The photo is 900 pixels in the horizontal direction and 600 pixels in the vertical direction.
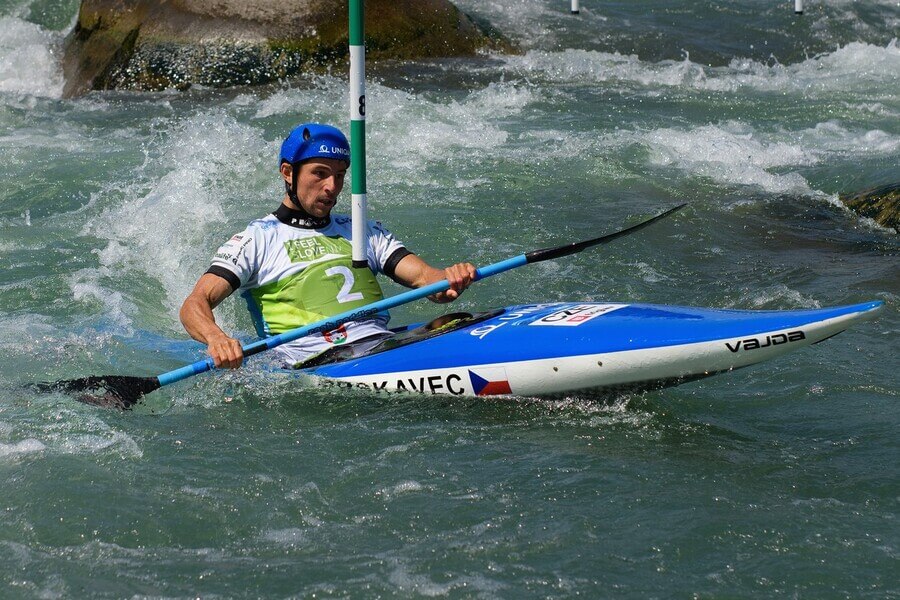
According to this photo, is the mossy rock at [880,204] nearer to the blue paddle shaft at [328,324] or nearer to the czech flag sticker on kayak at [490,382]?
the blue paddle shaft at [328,324]

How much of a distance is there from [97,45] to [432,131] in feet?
15.5

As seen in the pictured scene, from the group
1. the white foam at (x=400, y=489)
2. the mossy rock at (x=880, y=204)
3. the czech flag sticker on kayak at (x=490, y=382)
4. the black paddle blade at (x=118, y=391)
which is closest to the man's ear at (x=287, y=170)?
the black paddle blade at (x=118, y=391)

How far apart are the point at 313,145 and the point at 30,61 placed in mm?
9432

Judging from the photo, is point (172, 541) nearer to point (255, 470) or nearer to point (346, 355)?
point (255, 470)

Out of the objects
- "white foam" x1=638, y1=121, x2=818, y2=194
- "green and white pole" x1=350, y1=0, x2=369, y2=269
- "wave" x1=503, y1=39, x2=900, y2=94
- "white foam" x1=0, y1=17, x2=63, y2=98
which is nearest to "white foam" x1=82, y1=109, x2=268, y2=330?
"green and white pole" x1=350, y1=0, x2=369, y2=269

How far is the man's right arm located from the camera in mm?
4570

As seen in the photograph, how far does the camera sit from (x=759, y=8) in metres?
15.9

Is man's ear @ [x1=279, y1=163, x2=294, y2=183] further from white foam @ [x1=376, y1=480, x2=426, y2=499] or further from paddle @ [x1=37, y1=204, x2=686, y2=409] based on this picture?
white foam @ [x1=376, y1=480, x2=426, y2=499]

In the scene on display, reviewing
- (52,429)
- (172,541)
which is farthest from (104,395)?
(172,541)

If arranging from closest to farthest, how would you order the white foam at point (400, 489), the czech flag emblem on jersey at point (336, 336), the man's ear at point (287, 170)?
the white foam at point (400, 489), the man's ear at point (287, 170), the czech flag emblem on jersey at point (336, 336)

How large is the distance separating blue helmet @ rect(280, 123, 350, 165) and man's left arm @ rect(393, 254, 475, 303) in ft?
1.98

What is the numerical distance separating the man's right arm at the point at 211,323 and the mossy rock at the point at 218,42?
7153 millimetres

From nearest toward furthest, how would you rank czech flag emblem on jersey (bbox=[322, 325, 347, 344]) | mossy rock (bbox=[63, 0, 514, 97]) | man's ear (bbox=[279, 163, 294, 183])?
1. man's ear (bbox=[279, 163, 294, 183])
2. czech flag emblem on jersey (bbox=[322, 325, 347, 344])
3. mossy rock (bbox=[63, 0, 514, 97])

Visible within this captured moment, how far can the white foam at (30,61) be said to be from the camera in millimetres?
12539
